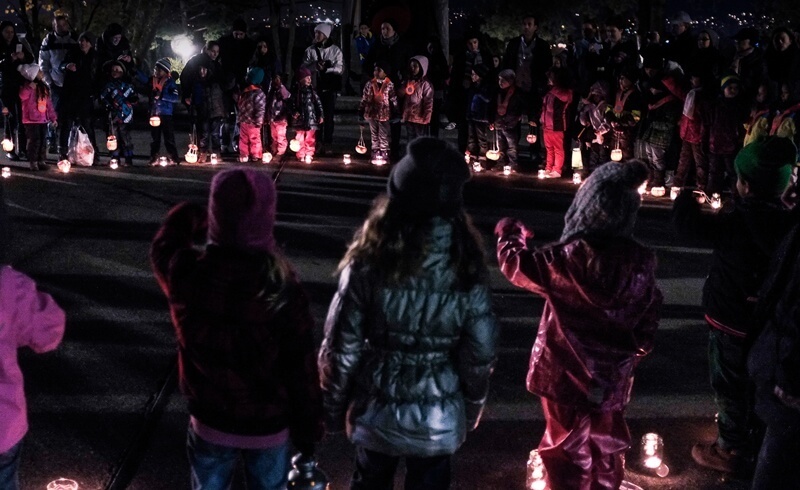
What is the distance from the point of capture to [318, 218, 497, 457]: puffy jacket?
3258 mm

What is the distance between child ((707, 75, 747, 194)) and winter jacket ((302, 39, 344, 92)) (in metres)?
6.30

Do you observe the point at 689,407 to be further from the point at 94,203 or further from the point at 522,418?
the point at 94,203

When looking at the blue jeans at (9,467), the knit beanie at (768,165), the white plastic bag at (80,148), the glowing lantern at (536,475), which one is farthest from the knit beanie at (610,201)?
the white plastic bag at (80,148)

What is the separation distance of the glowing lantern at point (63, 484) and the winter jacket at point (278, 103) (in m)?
10.1

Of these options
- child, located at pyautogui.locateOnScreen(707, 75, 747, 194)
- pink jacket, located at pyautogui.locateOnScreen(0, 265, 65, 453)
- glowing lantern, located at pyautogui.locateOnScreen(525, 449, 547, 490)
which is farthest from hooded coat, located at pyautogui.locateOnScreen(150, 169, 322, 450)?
child, located at pyautogui.locateOnScreen(707, 75, 747, 194)

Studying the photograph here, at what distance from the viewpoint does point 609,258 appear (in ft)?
12.5

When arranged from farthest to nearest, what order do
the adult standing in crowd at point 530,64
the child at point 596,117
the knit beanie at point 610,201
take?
1. the adult standing in crowd at point 530,64
2. the child at point 596,117
3. the knit beanie at point 610,201

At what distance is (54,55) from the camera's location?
1372cm

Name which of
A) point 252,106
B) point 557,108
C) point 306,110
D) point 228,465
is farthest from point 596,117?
point 228,465

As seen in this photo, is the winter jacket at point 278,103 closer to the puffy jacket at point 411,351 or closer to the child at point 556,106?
the child at point 556,106

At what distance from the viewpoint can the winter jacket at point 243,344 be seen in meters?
3.14

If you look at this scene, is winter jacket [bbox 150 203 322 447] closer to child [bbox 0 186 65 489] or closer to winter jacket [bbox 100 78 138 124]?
child [bbox 0 186 65 489]

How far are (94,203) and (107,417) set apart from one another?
20.3 ft

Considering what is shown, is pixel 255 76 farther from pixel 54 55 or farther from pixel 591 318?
pixel 591 318
